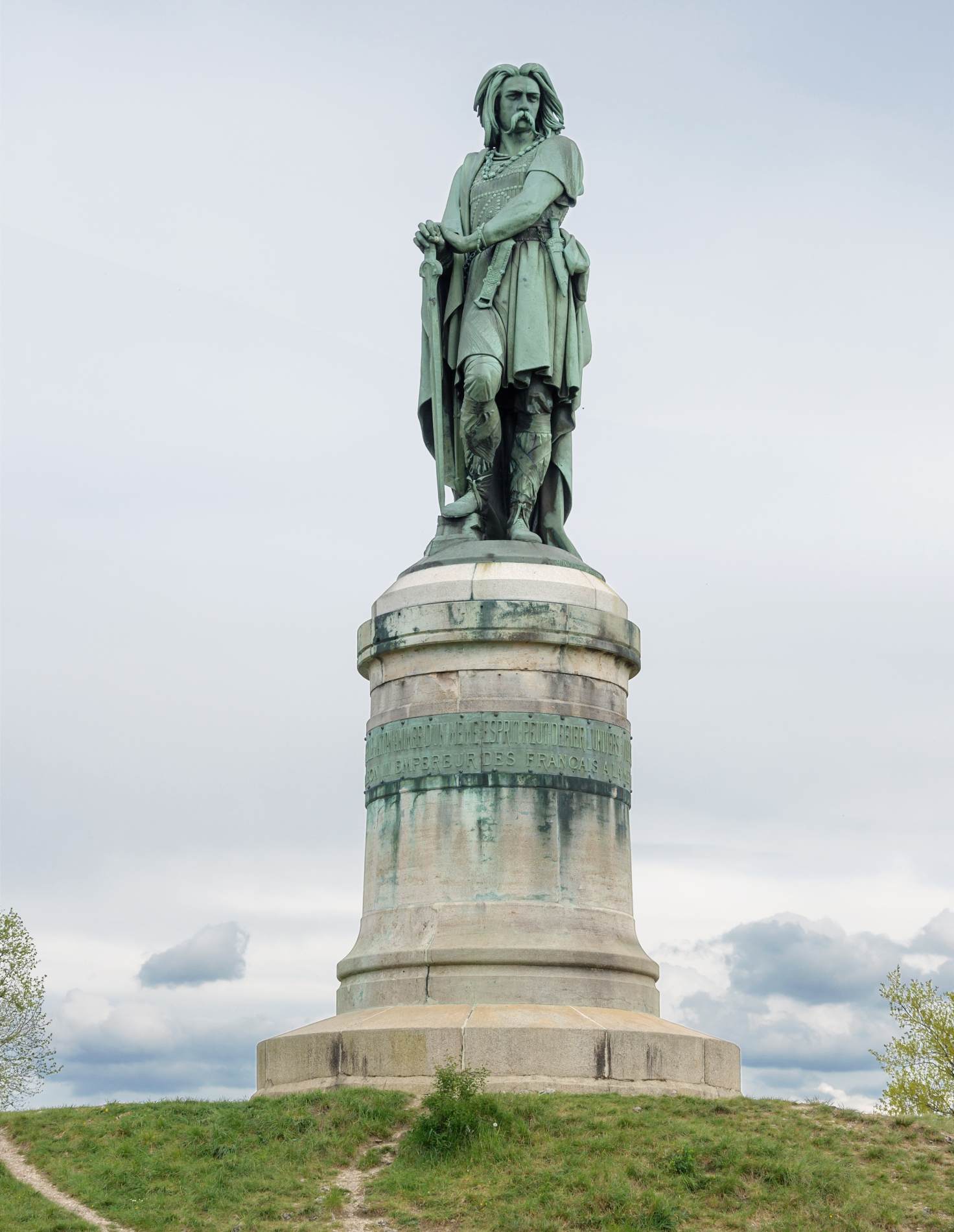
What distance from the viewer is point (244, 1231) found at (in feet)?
41.3

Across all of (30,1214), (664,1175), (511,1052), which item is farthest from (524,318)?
(30,1214)

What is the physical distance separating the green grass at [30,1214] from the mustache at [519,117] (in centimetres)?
1184

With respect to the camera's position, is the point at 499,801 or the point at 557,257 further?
the point at 557,257

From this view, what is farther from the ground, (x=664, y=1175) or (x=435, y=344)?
(x=435, y=344)

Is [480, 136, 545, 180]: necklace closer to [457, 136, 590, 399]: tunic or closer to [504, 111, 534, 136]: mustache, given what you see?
[457, 136, 590, 399]: tunic

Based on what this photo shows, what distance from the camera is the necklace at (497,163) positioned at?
62.8 feet

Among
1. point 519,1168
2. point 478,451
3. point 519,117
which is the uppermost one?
point 519,117

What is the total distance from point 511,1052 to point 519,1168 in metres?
1.91

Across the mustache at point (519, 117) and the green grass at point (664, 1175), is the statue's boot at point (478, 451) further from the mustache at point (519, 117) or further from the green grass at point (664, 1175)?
the green grass at point (664, 1175)

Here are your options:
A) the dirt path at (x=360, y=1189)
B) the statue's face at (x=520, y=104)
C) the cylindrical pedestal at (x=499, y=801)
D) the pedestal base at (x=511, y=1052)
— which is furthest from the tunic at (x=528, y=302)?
the dirt path at (x=360, y=1189)

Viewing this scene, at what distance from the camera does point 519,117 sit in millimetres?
19219

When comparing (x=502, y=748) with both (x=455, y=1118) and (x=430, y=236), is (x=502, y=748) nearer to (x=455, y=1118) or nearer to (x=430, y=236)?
(x=455, y=1118)

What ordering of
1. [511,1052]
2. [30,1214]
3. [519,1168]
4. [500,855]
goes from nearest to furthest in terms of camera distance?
[30,1214] → [519,1168] → [511,1052] → [500,855]

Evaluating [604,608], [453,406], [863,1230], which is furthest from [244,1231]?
[453,406]
